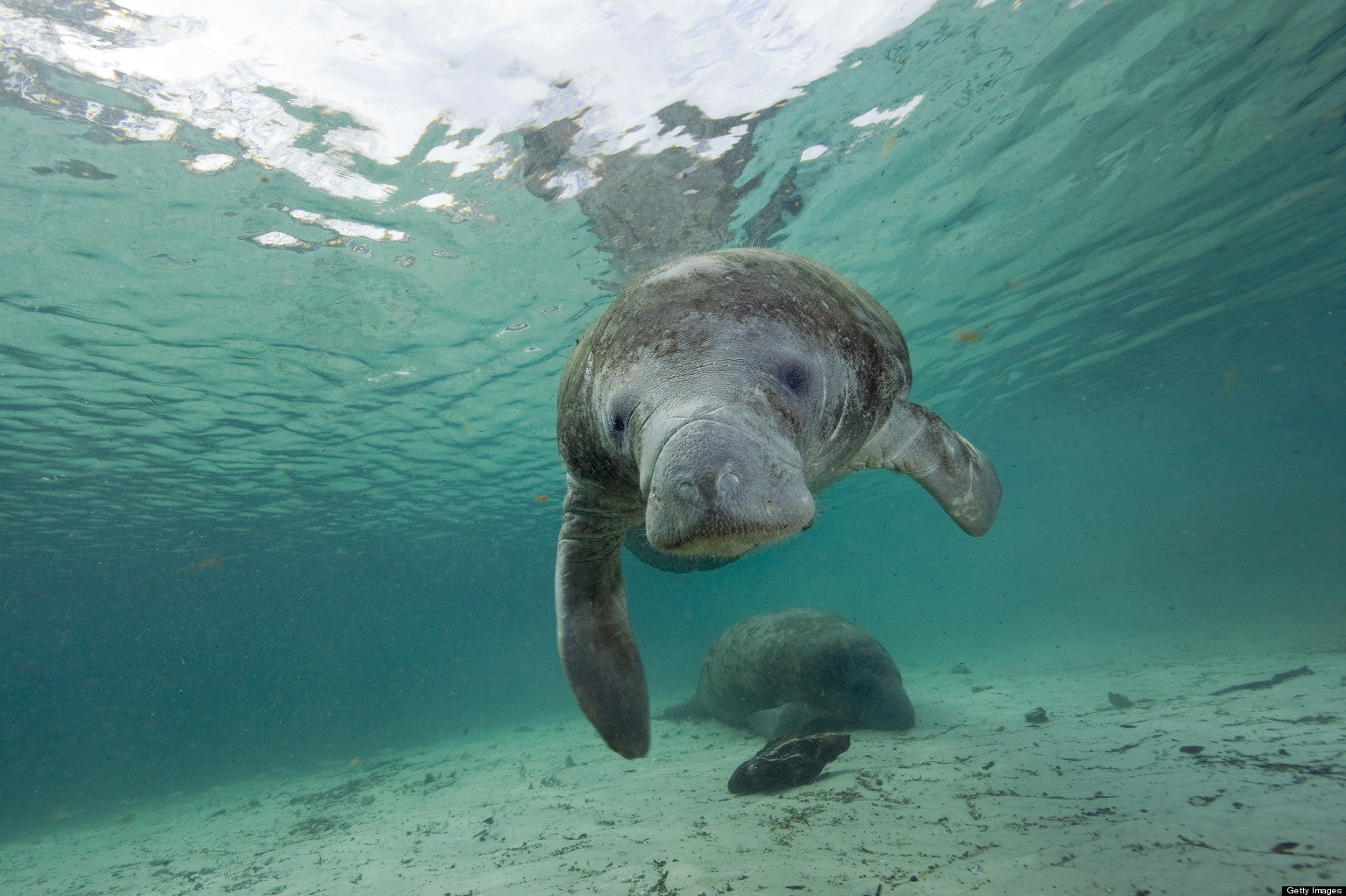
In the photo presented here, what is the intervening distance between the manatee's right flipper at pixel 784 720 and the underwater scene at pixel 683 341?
2.4 inches

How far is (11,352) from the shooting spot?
10148 mm

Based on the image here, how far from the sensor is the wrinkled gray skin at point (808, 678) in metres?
Answer: 7.73

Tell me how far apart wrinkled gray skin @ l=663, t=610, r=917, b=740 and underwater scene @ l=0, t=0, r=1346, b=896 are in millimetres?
74

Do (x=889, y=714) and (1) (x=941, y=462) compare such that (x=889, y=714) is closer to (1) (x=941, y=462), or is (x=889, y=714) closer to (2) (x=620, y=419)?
(1) (x=941, y=462)

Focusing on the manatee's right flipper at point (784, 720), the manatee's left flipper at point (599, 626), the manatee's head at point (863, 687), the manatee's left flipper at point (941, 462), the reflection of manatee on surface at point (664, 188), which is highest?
the reflection of manatee on surface at point (664, 188)

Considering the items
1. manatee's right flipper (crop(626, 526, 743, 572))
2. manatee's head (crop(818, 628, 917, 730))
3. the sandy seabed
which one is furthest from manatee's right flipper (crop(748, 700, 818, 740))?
manatee's right flipper (crop(626, 526, 743, 572))

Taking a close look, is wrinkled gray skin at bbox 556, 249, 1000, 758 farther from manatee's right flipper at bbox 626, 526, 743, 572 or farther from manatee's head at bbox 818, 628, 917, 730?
manatee's head at bbox 818, 628, 917, 730

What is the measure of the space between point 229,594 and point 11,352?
124 feet

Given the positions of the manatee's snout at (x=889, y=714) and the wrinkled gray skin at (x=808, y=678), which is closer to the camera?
the manatee's snout at (x=889, y=714)

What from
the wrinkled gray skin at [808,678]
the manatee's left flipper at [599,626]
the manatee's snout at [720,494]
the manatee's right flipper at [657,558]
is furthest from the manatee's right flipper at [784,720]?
the manatee's snout at [720,494]

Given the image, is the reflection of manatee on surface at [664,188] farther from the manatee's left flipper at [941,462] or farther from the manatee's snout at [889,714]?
the manatee's snout at [889,714]

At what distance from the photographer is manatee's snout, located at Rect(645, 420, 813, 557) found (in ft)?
5.40

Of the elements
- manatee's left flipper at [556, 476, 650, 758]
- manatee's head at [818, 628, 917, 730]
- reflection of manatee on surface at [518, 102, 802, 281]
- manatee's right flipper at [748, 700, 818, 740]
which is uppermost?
reflection of manatee on surface at [518, 102, 802, 281]

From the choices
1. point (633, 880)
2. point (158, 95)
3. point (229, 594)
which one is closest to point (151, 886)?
point (633, 880)
